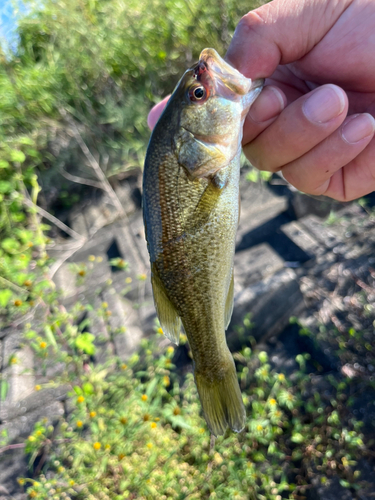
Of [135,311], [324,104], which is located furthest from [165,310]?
[135,311]

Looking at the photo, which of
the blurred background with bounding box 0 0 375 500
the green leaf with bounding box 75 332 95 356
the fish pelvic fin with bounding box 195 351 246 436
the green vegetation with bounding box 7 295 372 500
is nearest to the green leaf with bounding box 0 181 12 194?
the blurred background with bounding box 0 0 375 500

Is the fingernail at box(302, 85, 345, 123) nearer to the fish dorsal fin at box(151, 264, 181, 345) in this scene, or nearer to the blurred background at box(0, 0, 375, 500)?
the fish dorsal fin at box(151, 264, 181, 345)

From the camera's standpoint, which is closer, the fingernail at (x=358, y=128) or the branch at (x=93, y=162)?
the fingernail at (x=358, y=128)

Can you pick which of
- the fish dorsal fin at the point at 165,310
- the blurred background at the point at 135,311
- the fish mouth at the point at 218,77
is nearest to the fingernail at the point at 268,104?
the fish mouth at the point at 218,77

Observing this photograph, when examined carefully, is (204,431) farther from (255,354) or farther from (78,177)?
(78,177)

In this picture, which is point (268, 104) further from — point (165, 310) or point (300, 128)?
point (165, 310)

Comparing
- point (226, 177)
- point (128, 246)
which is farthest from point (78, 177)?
point (226, 177)

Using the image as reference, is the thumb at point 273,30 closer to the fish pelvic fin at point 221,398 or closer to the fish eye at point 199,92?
the fish eye at point 199,92

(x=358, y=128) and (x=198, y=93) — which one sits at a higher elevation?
(x=198, y=93)
